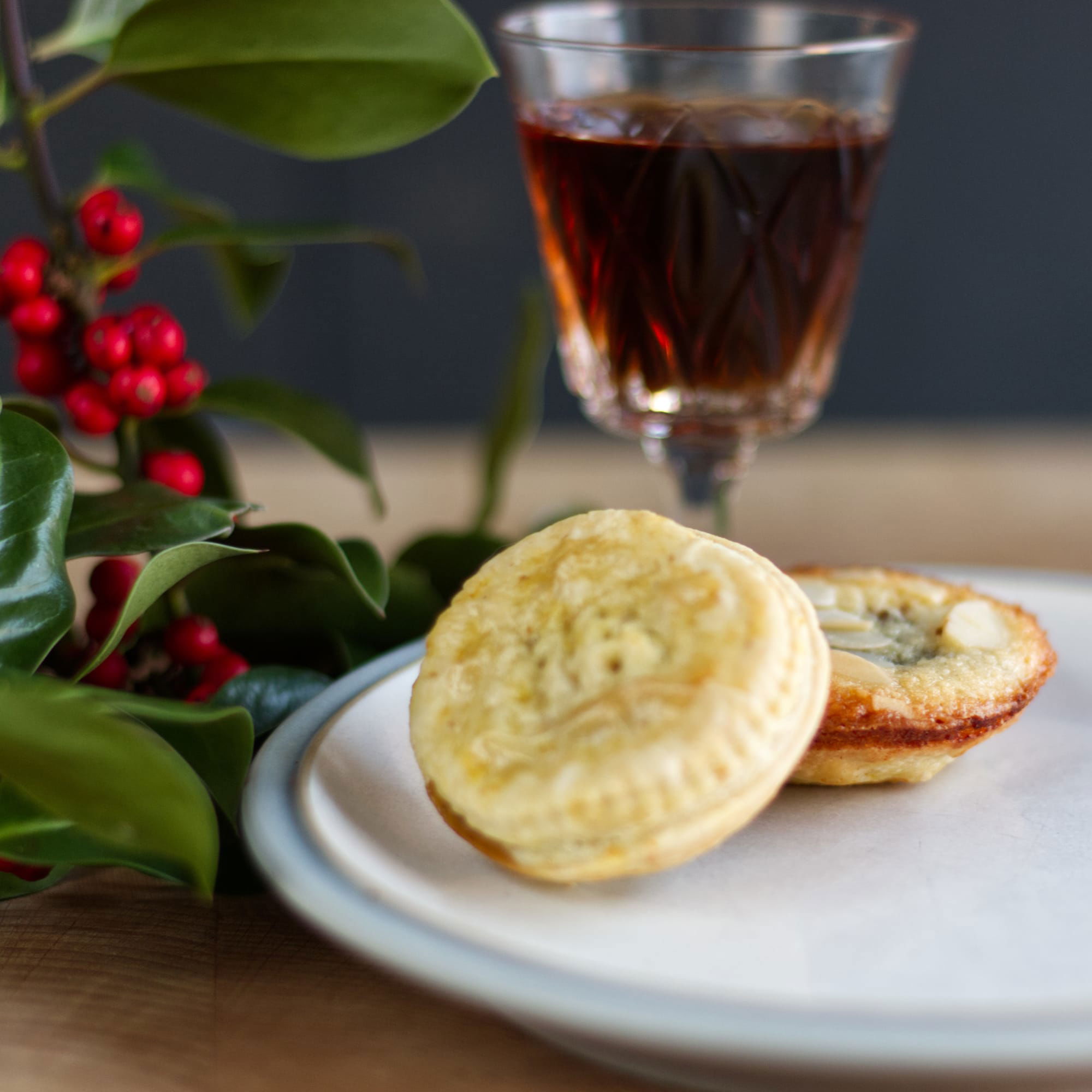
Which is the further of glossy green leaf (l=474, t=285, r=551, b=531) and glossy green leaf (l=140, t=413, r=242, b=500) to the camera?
glossy green leaf (l=474, t=285, r=551, b=531)

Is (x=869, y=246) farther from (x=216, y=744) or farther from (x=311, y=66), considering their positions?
(x=216, y=744)

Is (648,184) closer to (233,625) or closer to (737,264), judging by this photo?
(737,264)

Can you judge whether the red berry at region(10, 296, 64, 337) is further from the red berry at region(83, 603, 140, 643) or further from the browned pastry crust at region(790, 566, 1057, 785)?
the browned pastry crust at region(790, 566, 1057, 785)

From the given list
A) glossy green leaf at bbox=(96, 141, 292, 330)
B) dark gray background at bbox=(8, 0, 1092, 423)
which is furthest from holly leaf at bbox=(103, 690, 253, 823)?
dark gray background at bbox=(8, 0, 1092, 423)

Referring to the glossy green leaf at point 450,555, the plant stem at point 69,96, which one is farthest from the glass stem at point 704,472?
the plant stem at point 69,96

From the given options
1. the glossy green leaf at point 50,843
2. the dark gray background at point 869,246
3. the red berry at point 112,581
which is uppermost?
the glossy green leaf at point 50,843

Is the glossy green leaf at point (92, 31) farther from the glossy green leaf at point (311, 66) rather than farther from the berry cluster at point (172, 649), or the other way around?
the berry cluster at point (172, 649)
